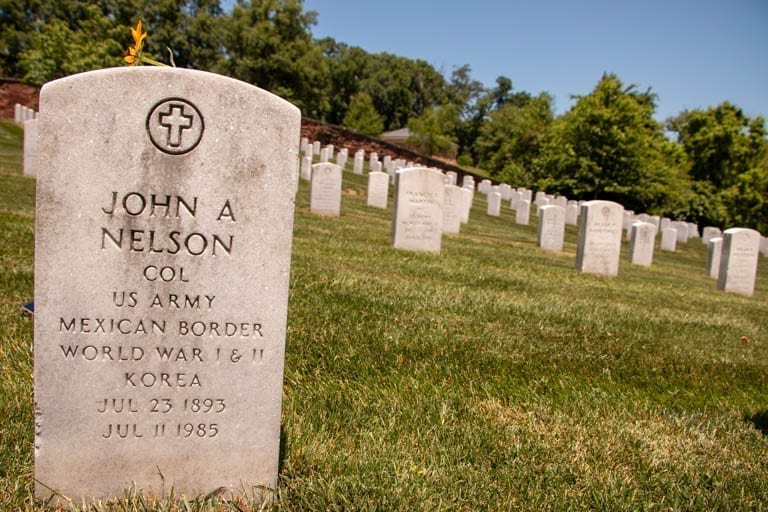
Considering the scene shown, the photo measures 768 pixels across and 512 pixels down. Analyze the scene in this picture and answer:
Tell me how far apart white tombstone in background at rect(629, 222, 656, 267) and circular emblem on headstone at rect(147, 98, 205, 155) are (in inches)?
632

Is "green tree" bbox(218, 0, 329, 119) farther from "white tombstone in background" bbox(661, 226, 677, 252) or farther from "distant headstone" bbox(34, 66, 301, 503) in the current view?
"distant headstone" bbox(34, 66, 301, 503)

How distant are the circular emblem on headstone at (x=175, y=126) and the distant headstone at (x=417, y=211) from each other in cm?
850

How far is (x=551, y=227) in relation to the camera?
16.4m

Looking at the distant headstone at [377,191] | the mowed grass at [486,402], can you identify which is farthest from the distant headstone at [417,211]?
the distant headstone at [377,191]

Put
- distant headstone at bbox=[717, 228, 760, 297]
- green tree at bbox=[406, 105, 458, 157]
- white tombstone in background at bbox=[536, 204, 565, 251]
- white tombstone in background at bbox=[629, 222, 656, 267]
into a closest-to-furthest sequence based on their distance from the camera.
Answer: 1. distant headstone at bbox=[717, 228, 760, 297]
2. white tombstone in background at bbox=[536, 204, 565, 251]
3. white tombstone in background at bbox=[629, 222, 656, 267]
4. green tree at bbox=[406, 105, 458, 157]

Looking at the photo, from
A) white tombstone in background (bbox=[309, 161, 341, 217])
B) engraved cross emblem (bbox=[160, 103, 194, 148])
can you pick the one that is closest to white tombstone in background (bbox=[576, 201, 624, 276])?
white tombstone in background (bbox=[309, 161, 341, 217])

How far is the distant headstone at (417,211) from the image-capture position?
1088 cm

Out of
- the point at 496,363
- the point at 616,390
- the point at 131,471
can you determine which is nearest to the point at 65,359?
the point at 131,471

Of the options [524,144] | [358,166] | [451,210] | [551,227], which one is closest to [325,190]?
[451,210]

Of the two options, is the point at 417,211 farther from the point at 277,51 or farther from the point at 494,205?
the point at 277,51

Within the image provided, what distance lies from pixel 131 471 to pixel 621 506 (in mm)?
2031

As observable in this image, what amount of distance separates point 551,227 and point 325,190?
5.88 m

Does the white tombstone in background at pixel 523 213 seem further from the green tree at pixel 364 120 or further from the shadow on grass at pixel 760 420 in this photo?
the green tree at pixel 364 120

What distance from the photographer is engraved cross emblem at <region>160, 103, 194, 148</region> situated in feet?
7.71
